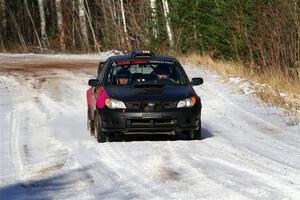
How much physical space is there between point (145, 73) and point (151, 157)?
3058mm

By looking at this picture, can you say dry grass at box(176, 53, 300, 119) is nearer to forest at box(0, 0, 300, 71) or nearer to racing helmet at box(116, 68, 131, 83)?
forest at box(0, 0, 300, 71)

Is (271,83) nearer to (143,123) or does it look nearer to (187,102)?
(187,102)

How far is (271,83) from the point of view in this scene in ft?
61.5

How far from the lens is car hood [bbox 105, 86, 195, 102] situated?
11773 mm

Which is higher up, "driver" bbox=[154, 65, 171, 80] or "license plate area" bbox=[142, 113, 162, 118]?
"driver" bbox=[154, 65, 171, 80]

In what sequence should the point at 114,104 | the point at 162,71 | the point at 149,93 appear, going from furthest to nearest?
the point at 162,71 → the point at 149,93 → the point at 114,104

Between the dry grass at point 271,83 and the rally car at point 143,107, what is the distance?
3489 millimetres

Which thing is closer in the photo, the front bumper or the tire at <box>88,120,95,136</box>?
the front bumper

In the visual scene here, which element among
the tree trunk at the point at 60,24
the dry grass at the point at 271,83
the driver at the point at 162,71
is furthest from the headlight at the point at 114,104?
the tree trunk at the point at 60,24

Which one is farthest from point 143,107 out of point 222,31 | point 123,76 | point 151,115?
point 222,31

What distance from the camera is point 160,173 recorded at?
8.93m

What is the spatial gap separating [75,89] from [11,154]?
9367 millimetres

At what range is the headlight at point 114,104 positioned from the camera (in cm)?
1168

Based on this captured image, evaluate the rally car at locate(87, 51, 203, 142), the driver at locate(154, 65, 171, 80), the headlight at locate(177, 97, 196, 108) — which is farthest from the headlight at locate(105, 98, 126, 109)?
the driver at locate(154, 65, 171, 80)
